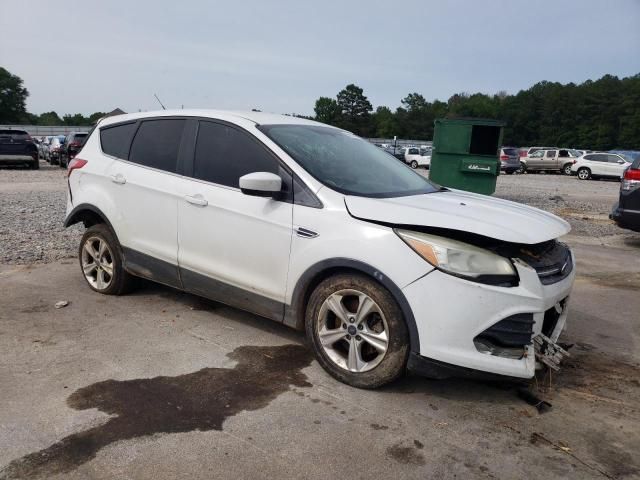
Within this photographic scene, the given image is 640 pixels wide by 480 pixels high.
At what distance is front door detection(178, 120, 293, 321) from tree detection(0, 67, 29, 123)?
101606mm

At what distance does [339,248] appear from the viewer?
3.45m

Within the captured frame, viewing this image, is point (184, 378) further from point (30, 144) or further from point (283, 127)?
point (30, 144)

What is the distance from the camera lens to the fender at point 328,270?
127 inches

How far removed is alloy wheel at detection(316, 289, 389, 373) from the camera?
3.38 meters

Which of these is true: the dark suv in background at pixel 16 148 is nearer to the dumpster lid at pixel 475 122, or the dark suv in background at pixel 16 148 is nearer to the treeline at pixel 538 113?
the dumpster lid at pixel 475 122

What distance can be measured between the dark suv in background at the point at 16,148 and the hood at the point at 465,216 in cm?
2228

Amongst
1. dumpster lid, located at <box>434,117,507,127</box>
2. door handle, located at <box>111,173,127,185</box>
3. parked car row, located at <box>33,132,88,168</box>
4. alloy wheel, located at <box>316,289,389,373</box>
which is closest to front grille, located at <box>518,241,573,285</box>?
alloy wheel, located at <box>316,289,389,373</box>

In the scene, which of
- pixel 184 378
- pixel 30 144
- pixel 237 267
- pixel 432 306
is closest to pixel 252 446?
pixel 184 378

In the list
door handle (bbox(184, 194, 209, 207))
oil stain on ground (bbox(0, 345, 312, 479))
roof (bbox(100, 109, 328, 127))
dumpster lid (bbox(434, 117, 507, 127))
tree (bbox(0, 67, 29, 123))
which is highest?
tree (bbox(0, 67, 29, 123))

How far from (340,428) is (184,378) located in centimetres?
115

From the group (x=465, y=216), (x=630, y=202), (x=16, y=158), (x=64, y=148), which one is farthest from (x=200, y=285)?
(x=64, y=148)

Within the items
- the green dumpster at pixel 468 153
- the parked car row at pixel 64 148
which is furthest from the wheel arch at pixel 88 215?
the parked car row at pixel 64 148

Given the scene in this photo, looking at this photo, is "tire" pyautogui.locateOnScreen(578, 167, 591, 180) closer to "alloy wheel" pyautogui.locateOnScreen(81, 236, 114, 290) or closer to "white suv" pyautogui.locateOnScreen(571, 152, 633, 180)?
"white suv" pyautogui.locateOnScreen(571, 152, 633, 180)

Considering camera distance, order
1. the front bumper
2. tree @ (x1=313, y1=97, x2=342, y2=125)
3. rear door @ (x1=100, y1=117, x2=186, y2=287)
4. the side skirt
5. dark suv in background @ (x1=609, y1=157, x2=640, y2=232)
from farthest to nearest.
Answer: tree @ (x1=313, y1=97, x2=342, y2=125)
dark suv in background @ (x1=609, y1=157, x2=640, y2=232)
rear door @ (x1=100, y1=117, x2=186, y2=287)
the side skirt
the front bumper
